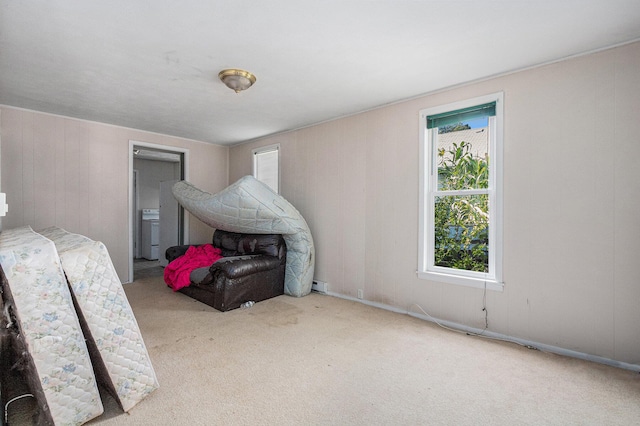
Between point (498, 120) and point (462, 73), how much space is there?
53 cm

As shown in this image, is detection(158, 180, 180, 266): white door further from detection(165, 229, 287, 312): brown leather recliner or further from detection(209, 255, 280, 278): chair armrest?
detection(209, 255, 280, 278): chair armrest

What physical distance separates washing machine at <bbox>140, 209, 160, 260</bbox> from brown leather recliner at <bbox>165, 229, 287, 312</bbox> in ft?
8.25

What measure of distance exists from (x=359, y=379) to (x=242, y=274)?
190cm

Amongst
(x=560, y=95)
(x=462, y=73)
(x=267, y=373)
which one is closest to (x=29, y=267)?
(x=267, y=373)

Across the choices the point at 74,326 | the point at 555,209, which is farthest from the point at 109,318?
the point at 555,209

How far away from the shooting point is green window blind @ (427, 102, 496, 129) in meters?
2.79

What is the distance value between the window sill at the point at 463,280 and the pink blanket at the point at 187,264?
2.68m

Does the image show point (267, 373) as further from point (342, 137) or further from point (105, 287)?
point (342, 137)

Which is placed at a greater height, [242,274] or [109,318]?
[109,318]

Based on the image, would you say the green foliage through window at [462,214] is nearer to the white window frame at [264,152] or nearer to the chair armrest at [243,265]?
the chair armrest at [243,265]

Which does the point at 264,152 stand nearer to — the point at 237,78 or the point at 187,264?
the point at 187,264

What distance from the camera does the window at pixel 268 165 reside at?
4.83m

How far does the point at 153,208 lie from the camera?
7.18 metres

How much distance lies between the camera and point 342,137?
388 centimetres
